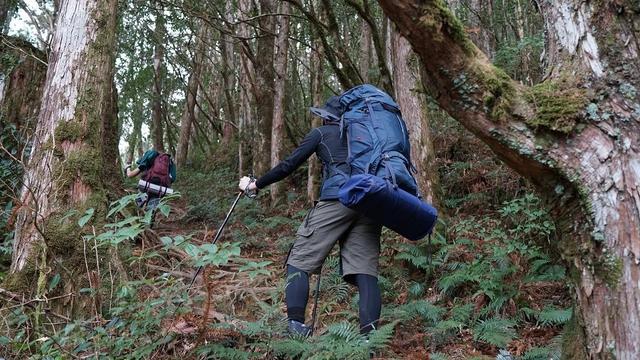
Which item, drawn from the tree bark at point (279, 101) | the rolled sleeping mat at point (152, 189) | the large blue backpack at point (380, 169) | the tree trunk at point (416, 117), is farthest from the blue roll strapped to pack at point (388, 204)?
the tree bark at point (279, 101)

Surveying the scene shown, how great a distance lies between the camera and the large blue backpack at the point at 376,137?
3.60m

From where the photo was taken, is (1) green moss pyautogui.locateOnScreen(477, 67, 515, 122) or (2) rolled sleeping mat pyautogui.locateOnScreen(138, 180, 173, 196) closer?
(1) green moss pyautogui.locateOnScreen(477, 67, 515, 122)

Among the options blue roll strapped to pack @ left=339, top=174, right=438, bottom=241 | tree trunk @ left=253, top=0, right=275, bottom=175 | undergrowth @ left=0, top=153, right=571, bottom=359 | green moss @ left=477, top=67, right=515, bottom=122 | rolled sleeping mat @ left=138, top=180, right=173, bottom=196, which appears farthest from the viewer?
tree trunk @ left=253, top=0, right=275, bottom=175

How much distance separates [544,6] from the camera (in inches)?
113

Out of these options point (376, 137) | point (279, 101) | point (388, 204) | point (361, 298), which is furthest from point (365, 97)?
point (279, 101)

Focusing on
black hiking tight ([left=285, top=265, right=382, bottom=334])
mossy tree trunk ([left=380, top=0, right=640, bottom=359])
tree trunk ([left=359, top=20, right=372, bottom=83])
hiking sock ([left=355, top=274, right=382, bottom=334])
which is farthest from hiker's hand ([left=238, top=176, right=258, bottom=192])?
tree trunk ([left=359, top=20, right=372, bottom=83])

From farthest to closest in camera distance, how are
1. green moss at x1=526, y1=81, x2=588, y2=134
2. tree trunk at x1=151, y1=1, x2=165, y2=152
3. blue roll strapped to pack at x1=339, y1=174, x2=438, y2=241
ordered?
A: tree trunk at x1=151, y1=1, x2=165, y2=152, blue roll strapped to pack at x1=339, y1=174, x2=438, y2=241, green moss at x1=526, y1=81, x2=588, y2=134

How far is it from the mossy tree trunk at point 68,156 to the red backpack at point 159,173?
4127 mm

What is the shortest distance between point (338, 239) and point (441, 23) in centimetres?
195

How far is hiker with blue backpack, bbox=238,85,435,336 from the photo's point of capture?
12.1 ft

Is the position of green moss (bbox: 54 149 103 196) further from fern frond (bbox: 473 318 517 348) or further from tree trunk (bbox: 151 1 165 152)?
tree trunk (bbox: 151 1 165 152)

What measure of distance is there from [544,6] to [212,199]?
10217 mm

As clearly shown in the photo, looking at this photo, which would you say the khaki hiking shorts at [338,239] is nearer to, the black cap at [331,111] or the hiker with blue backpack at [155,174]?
the black cap at [331,111]

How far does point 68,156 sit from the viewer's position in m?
4.38
